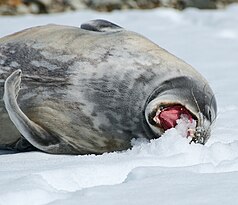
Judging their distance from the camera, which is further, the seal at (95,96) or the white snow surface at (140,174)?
the seal at (95,96)

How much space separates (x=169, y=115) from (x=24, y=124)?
473 millimetres

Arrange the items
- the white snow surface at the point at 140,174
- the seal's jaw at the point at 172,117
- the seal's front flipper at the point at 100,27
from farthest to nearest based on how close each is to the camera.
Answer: the seal's front flipper at the point at 100,27
the seal's jaw at the point at 172,117
the white snow surface at the point at 140,174

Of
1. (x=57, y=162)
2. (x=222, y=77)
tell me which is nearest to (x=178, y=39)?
(x=222, y=77)

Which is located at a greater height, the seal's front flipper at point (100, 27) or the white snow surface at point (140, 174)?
the seal's front flipper at point (100, 27)

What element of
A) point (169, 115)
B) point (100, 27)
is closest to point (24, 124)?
point (169, 115)

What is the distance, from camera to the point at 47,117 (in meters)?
3.00

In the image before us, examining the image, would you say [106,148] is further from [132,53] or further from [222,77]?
[222,77]

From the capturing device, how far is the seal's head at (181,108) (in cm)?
284

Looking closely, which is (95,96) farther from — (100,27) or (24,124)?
(100,27)

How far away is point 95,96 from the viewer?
2967 millimetres

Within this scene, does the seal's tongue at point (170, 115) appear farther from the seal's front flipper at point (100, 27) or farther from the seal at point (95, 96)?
the seal's front flipper at point (100, 27)

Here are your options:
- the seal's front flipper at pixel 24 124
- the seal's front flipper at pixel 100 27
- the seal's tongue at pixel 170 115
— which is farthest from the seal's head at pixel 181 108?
the seal's front flipper at pixel 100 27

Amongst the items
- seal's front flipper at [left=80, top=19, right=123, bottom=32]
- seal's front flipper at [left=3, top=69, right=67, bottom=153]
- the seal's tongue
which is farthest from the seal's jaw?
seal's front flipper at [left=80, top=19, right=123, bottom=32]

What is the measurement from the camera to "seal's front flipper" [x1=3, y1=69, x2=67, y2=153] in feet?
9.41
